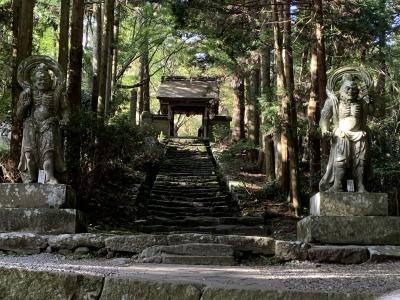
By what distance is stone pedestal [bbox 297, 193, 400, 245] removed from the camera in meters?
6.69

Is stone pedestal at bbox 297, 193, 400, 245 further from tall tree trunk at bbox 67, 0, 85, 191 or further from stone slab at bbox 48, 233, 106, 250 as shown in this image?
tall tree trunk at bbox 67, 0, 85, 191

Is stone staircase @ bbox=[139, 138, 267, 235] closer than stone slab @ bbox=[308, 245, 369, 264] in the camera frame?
No

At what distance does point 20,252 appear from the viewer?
6.60 meters

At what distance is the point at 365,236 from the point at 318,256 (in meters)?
0.78

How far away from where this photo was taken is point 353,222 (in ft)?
22.1

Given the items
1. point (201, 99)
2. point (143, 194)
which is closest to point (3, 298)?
point (143, 194)

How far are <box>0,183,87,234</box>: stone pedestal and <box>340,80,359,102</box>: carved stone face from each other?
4.11m

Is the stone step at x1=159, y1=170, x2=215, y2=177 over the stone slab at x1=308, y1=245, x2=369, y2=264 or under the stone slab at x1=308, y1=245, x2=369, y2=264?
over

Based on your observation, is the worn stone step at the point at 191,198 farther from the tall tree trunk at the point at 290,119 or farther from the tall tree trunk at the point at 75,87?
the tall tree trunk at the point at 75,87

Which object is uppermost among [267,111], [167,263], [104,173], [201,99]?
[201,99]

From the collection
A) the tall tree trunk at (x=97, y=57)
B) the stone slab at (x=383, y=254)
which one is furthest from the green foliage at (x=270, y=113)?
the stone slab at (x=383, y=254)

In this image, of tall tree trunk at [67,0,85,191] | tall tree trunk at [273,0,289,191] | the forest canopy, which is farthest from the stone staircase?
tall tree trunk at [67,0,85,191]

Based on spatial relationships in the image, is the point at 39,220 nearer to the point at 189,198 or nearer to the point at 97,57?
the point at 189,198

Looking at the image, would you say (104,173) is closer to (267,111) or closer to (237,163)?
(267,111)
